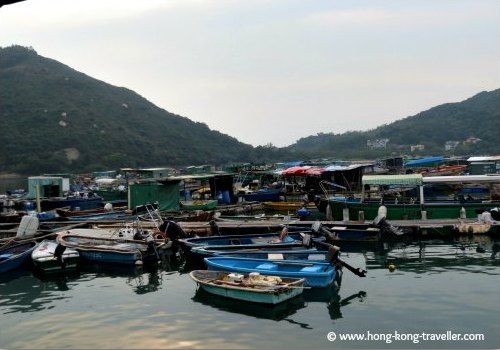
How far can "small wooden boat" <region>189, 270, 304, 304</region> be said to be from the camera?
1288 cm

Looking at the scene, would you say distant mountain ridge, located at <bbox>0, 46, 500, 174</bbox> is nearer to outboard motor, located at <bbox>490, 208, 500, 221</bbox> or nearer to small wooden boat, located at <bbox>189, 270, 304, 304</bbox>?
outboard motor, located at <bbox>490, 208, 500, 221</bbox>

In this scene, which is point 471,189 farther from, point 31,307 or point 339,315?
point 31,307

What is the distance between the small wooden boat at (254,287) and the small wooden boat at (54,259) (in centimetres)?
629

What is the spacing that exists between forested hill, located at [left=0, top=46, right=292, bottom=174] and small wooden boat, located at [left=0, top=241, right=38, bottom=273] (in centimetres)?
8080

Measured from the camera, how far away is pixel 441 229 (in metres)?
23.5

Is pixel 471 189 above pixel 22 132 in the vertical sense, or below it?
below

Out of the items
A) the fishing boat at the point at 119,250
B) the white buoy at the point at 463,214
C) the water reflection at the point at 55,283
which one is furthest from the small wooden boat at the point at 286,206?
the water reflection at the point at 55,283

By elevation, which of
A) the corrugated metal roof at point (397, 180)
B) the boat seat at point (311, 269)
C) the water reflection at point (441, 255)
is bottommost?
the water reflection at point (441, 255)

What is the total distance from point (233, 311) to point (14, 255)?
10.4 m

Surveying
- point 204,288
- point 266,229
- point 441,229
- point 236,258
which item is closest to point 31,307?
point 204,288

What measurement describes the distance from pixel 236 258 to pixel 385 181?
47.4ft

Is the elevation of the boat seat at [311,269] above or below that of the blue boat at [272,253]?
below

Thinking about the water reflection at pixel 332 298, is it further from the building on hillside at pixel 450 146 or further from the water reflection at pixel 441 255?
the building on hillside at pixel 450 146

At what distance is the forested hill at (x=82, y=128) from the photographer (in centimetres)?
10225
